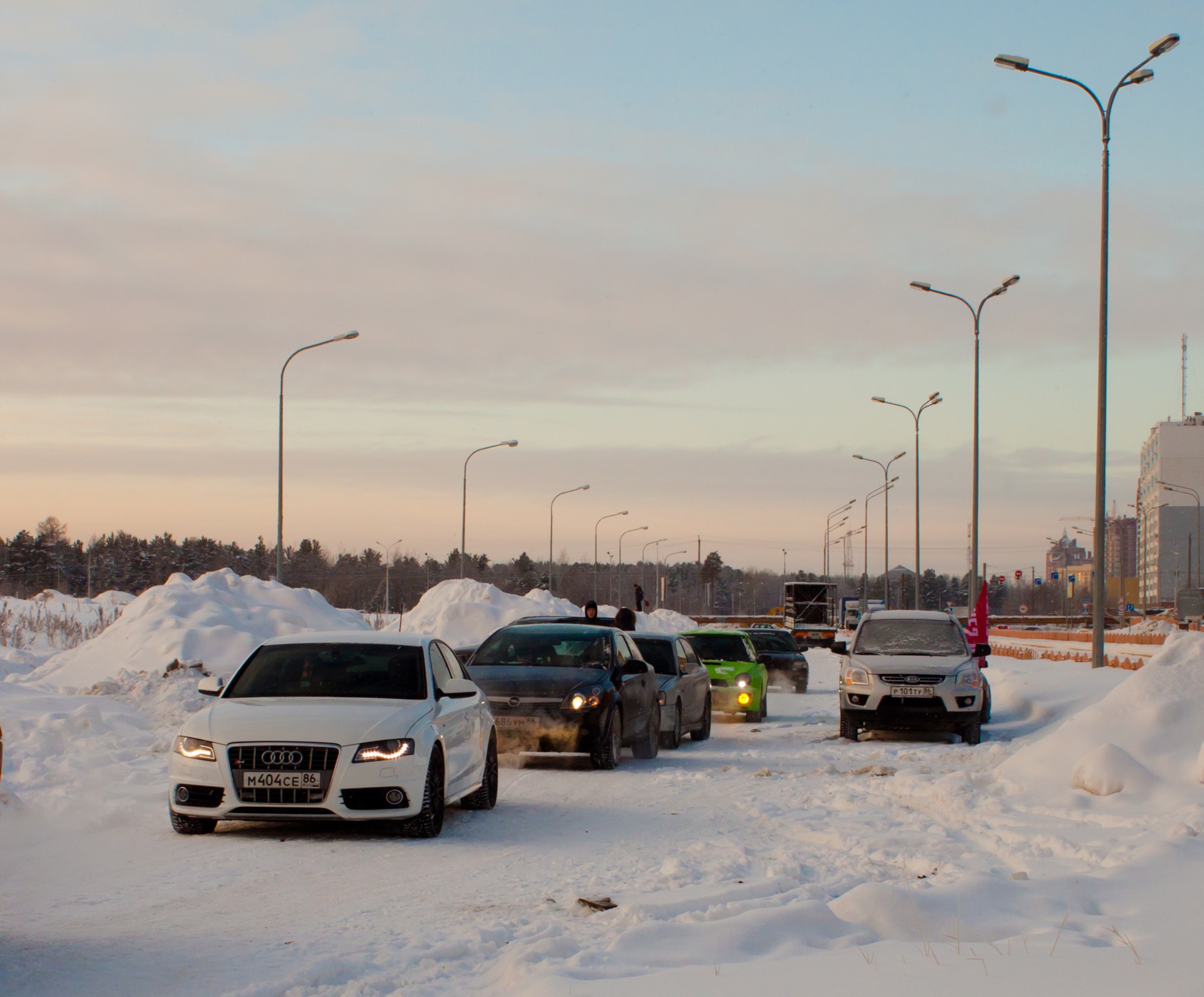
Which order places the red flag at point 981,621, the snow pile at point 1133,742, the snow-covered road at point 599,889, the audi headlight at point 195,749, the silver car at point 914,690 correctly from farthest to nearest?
the red flag at point 981,621, the silver car at point 914,690, the snow pile at point 1133,742, the audi headlight at point 195,749, the snow-covered road at point 599,889

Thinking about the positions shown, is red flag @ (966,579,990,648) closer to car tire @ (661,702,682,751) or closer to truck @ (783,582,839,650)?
car tire @ (661,702,682,751)

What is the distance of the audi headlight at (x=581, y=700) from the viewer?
1330 cm

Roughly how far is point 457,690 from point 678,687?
7.15m

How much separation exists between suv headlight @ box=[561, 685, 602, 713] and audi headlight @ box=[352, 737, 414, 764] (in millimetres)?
4442

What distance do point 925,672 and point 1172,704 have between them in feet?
17.3

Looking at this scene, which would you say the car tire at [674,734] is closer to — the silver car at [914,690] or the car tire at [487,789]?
the silver car at [914,690]

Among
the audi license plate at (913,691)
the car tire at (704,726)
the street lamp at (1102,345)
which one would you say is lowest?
the car tire at (704,726)

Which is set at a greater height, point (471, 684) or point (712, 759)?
point (471, 684)

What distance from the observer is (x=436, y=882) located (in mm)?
7516

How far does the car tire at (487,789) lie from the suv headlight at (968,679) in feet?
27.4

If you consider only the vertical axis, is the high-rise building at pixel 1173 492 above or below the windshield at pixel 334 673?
above

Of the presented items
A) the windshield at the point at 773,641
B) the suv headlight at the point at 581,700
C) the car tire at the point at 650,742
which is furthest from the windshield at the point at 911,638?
the windshield at the point at 773,641

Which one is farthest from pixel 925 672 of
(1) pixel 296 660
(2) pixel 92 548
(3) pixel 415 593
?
(2) pixel 92 548

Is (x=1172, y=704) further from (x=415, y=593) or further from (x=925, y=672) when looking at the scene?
(x=415, y=593)
